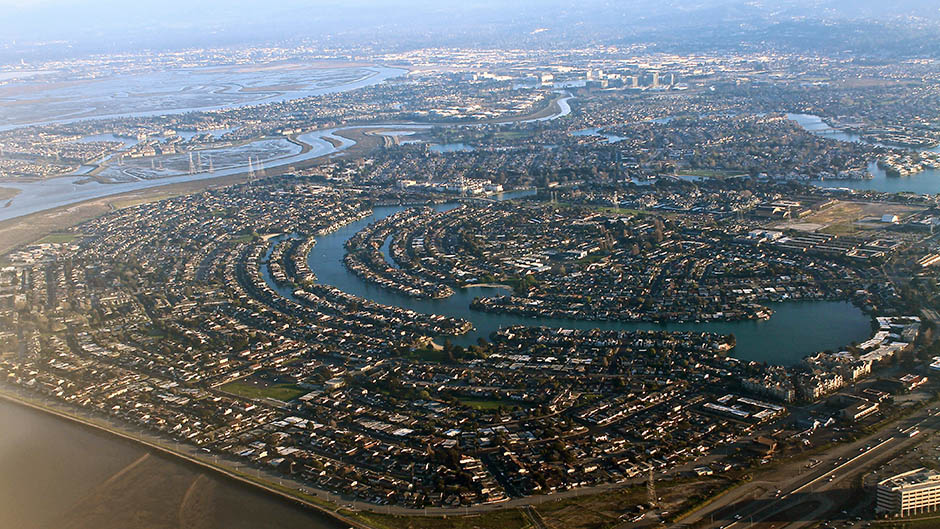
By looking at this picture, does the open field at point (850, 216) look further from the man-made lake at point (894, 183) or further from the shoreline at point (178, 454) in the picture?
the shoreline at point (178, 454)

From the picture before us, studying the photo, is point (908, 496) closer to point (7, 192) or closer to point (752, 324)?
point (752, 324)

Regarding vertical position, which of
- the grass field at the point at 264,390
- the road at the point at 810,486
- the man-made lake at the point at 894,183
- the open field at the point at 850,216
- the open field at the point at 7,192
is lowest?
the grass field at the point at 264,390

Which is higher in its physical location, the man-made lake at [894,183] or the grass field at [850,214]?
the man-made lake at [894,183]

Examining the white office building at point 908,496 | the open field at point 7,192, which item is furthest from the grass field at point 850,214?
the open field at point 7,192

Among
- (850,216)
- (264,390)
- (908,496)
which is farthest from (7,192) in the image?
(908,496)

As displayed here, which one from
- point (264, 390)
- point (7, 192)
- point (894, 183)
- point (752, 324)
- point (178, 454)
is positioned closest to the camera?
point (178, 454)

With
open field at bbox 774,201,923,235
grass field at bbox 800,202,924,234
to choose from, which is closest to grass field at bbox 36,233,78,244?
open field at bbox 774,201,923,235

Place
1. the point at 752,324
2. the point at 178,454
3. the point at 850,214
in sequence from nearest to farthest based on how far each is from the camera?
the point at 178,454, the point at 752,324, the point at 850,214

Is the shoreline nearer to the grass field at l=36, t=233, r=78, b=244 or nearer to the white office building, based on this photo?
the white office building
